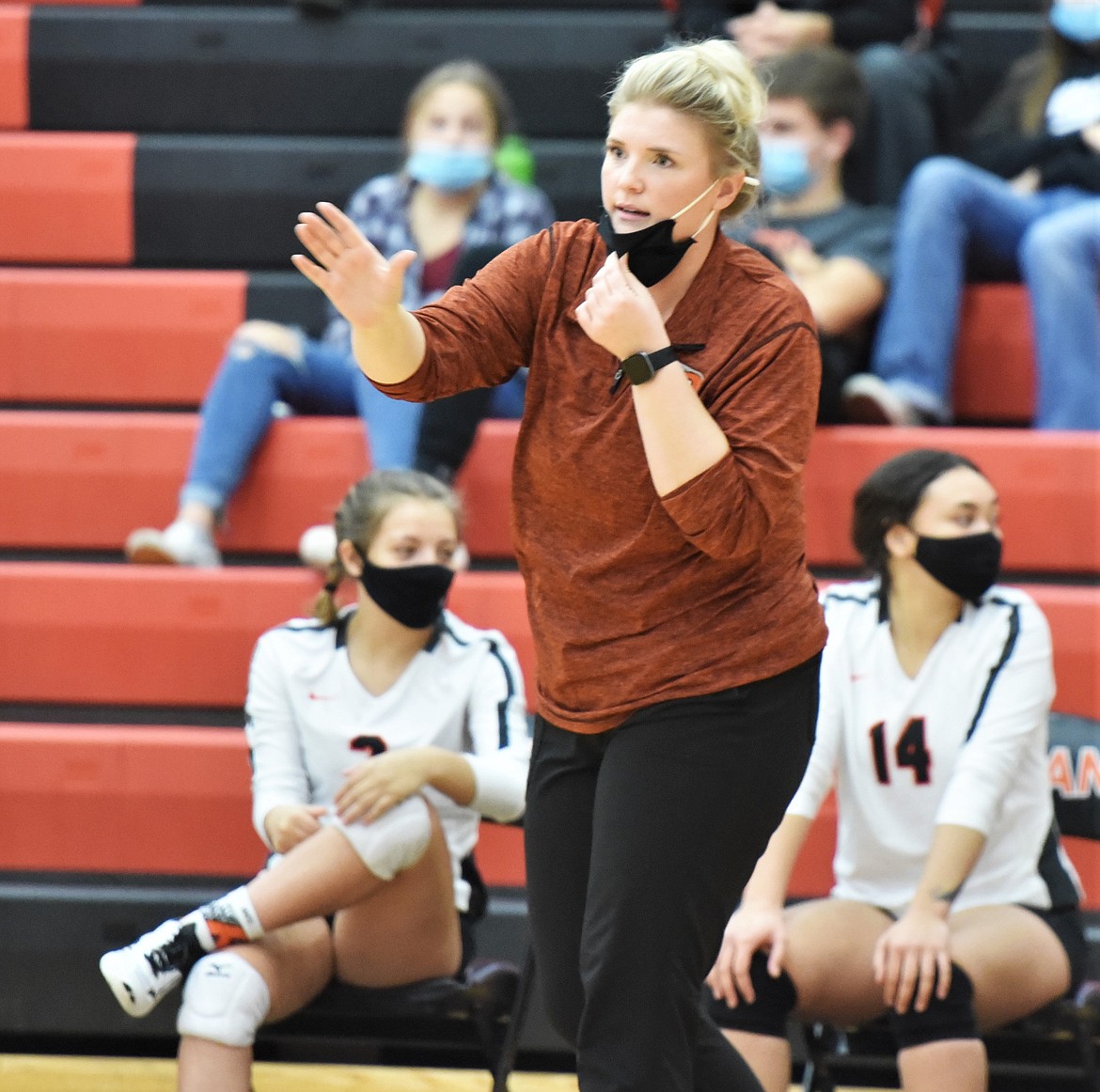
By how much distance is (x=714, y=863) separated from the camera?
1664mm

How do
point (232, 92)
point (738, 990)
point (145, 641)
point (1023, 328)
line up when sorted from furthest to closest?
point (232, 92) → point (1023, 328) → point (145, 641) → point (738, 990)

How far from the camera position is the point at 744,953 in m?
2.34

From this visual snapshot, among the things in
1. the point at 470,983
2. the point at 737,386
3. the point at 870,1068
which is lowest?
the point at 870,1068

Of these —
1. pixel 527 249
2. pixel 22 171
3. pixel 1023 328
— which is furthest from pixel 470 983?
pixel 22 171

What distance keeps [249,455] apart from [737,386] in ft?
6.72

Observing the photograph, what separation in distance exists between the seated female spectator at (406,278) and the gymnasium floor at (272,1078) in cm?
99

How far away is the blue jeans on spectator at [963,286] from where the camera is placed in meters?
3.54

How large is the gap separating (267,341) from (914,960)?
1.91 metres

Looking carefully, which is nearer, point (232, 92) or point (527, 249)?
point (527, 249)

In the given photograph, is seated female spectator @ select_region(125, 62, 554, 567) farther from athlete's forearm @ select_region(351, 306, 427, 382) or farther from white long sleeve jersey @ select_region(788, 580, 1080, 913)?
athlete's forearm @ select_region(351, 306, 427, 382)

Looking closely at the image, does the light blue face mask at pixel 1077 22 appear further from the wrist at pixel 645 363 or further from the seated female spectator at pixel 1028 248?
the wrist at pixel 645 363

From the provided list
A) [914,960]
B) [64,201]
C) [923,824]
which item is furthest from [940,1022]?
[64,201]

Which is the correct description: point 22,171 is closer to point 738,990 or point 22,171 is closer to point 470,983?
point 470,983

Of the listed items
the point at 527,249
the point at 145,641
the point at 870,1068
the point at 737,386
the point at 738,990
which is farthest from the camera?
the point at 145,641
